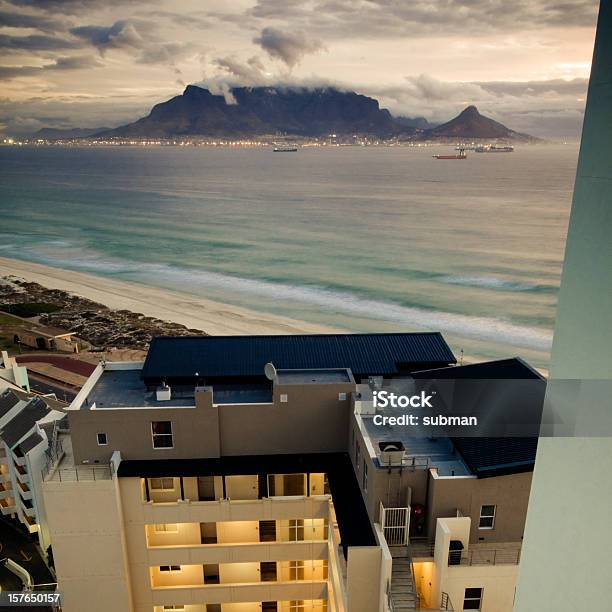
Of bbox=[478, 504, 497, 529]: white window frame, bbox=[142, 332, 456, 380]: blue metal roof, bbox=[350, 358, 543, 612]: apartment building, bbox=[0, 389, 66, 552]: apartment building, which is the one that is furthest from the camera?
bbox=[0, 389, 66, 552]: apartment building

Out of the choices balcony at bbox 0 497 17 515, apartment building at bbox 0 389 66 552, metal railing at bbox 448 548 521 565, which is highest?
metal railing at bbox 448 548 521 565

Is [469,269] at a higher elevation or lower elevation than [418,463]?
lower

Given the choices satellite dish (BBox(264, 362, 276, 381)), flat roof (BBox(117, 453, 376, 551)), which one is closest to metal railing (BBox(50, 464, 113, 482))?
flat roof (BBox(117, 453, 376, 551))

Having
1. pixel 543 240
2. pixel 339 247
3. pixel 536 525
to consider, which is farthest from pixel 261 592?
pixel 543 240

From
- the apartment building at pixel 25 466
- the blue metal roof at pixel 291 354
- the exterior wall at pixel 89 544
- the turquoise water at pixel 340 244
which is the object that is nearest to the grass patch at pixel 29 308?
the turquoise water at pixel 340 244

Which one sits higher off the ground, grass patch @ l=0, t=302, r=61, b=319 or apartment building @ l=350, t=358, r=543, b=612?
apartment building @ l=350, t=358, r=543, b=612

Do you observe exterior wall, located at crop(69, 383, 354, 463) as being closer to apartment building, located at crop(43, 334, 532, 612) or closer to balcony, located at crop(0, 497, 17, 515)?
apartment building, located at crop(43, 334, 532, 612)

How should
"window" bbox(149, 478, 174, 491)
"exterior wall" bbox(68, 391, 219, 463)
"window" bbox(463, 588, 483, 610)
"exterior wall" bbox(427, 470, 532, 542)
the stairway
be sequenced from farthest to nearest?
"window" bbox(149, 478, 174, 491), "exterior wall" bbox(68, 391, 219, 463), "exterior wall" bbox(427, 470, 532, 542), "window" bbox(463, 588, 483, 610), the stairway

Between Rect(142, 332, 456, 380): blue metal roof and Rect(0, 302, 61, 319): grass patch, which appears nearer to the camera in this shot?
Rect(142, 332, 456, 380): blue metal roof

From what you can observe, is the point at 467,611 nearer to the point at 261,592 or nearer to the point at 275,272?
the point at 261,592
